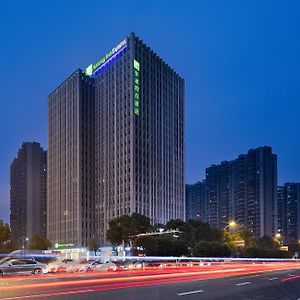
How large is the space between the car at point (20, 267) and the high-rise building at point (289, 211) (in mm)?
144184

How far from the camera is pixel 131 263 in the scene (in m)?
45.7

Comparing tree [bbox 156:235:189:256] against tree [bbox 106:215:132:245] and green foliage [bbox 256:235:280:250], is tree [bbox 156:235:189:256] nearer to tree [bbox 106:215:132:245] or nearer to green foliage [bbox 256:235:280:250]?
tree [bbox 106:215:132:245]

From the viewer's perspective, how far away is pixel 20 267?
32.5m

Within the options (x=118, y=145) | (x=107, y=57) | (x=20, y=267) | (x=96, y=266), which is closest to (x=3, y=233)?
(x=96, y=266)

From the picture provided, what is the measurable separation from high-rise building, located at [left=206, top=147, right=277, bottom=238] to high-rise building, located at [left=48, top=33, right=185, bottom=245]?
18023 mm

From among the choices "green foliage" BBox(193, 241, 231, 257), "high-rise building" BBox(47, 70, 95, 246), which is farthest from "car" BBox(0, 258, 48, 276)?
"high-rise building" BBox(47, 70, 95, 246)

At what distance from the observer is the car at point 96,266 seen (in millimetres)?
38938

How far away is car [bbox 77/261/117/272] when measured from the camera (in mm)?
38938

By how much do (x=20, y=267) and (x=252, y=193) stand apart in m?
129

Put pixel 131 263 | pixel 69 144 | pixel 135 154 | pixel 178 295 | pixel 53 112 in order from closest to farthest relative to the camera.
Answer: pixel 178 295, pixel 131 263, pixel 135 154, pixel 69 144, pixel 53 112

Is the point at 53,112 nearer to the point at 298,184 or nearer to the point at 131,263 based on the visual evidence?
the point at 298,184

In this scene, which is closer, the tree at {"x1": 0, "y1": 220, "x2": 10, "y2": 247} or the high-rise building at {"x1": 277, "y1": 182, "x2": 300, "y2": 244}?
the tree at {"x1": 0, "y1": 220, "x2": 10, "y2": 247}

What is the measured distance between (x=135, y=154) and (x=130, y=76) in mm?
26259

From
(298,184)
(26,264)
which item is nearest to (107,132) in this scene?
(298,184)
